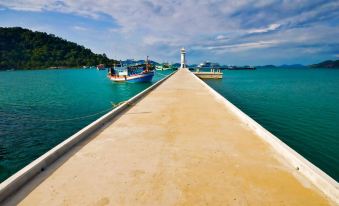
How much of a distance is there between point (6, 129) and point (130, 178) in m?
12.2

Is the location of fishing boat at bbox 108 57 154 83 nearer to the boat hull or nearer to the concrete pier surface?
the boat hull

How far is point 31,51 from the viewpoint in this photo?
175 metres

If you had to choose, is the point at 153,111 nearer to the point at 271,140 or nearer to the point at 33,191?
the point at 271,140

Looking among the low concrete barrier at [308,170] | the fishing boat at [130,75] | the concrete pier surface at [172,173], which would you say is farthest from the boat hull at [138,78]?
the low concrete barrier at [308,170]

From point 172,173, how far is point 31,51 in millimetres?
207328

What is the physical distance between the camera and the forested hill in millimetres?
162375

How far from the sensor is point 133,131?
313 inches

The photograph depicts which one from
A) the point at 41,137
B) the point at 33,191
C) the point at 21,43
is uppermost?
the point at 21,43

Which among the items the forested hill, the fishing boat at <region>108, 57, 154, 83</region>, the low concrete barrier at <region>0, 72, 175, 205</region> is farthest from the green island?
the low concrete barrier at <region>0, 72, 175, 205</region>

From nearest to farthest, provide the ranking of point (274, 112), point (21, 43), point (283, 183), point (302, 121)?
point (283, 183)
point (302, 121)
point (274, 112)
point (21, 43)

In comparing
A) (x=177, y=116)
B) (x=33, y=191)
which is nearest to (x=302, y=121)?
(x=177, y=116)

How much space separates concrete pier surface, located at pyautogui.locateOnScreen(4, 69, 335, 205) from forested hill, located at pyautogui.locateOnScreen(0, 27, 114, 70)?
191 metres

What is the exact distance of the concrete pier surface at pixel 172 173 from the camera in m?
3.98

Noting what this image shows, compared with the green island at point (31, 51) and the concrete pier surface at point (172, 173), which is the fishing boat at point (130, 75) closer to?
the concrete pier surface at point (172, 173)
